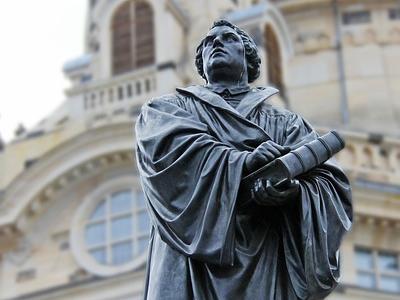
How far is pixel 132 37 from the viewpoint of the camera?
29.7 metres

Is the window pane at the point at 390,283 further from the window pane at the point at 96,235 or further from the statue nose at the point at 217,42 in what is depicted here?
the statue nose at the point at 217,42

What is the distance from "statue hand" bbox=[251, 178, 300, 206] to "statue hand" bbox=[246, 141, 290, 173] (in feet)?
0.20

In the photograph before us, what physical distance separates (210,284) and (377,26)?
32.5 metres

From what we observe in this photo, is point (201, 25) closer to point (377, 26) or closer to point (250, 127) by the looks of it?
point (377, 26)

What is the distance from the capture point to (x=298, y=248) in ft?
16.5

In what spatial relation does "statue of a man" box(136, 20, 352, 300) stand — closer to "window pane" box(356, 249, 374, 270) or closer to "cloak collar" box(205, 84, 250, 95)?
"cloak collar" box(205, 84, 250, 95)

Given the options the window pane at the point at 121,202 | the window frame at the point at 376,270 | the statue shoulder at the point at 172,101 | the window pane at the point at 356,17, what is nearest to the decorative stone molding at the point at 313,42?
the window pane at the point at 356,17

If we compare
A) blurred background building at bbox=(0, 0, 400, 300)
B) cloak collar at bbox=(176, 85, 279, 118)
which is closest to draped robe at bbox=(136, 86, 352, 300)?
cloak collar at bbox=(176, 85, 279, 118)

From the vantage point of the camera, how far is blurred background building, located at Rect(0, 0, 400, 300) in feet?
85.0

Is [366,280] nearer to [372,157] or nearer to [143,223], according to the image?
[372,157]

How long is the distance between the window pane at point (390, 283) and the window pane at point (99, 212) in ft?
17.7

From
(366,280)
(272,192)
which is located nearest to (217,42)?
(272,192)

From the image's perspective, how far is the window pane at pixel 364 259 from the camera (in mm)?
26594

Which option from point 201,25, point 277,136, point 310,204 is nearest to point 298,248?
point 310,204
